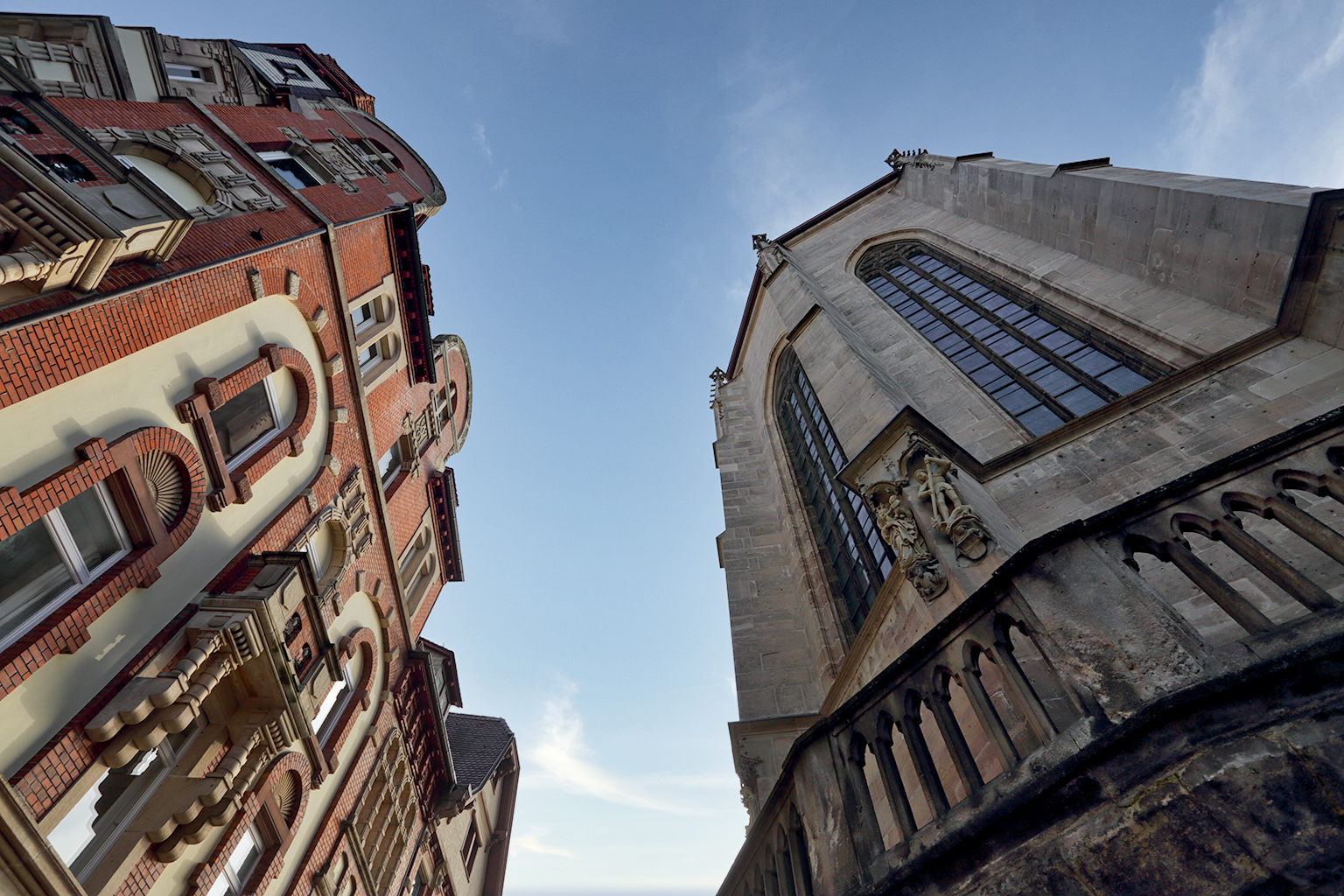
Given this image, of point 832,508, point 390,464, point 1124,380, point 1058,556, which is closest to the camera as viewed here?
point 1058,556

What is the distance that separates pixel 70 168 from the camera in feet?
23.2

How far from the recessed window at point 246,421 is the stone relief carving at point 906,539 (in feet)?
29.0

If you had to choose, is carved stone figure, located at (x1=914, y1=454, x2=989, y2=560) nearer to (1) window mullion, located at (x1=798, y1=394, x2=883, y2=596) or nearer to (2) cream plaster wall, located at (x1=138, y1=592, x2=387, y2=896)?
(1) window mullion, located at (x1=798, y1=394, x2=883, y2=596)

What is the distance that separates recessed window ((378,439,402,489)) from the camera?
14133mm

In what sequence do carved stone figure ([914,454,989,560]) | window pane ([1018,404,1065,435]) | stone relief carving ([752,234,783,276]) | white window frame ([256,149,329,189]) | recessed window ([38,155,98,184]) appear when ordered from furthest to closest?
stone relief carving ([752,234,783,276]) → white window frame ([256,149,329,189]) → window pane ([1018,404,1065,435]) → recessed window ([38,155,98,184]) → carved stone figure ([914,454,989,560])

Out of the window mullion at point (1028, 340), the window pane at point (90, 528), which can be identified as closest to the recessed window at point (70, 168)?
the window pane at point (90, 528)

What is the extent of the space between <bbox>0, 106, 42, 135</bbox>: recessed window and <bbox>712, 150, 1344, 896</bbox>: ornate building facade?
1050cm

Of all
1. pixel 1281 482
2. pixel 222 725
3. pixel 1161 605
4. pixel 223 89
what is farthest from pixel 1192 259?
pixel 223 89

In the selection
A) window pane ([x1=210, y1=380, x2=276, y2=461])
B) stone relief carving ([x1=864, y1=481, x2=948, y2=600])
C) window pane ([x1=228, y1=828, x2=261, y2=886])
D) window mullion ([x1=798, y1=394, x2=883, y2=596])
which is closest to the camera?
stone relief carving ([x1=864, y1=481, x2=948, y2=600])

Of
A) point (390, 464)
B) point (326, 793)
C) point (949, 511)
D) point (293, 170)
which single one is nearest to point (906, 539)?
point (949, 511)

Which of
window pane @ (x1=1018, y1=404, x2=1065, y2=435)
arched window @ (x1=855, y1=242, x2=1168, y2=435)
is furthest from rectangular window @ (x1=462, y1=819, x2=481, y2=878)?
arched window @ (x1=855, y1=242, x2=1168, y2=435)

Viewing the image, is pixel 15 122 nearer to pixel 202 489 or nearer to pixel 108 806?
pixel 202 489

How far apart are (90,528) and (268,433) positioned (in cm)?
349

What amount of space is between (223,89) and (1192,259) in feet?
65.5
